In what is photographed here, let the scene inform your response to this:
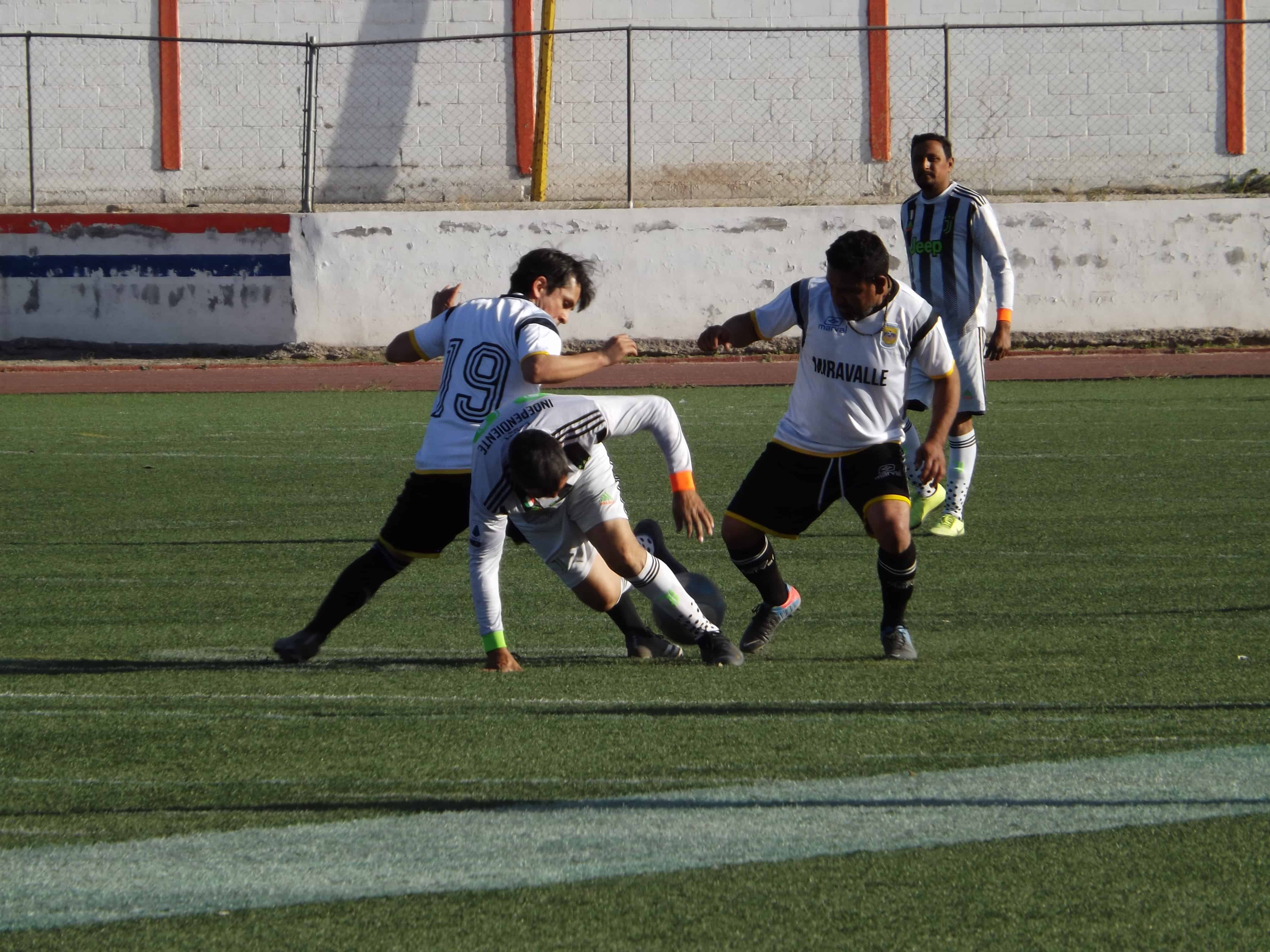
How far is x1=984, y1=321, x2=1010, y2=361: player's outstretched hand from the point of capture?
876cm

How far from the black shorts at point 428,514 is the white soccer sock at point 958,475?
131 inches

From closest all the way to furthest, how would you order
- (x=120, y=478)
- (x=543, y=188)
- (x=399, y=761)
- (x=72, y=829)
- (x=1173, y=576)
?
1. (x=72, y=829)
2. (x=399, y=761)
3. (x=1173, y=576)
4. (x=120, y=478)
5. (x=543, y=188)

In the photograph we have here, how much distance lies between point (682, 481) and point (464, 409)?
89 cm

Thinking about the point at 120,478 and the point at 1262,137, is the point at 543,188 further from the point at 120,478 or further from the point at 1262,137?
the point at 120,478

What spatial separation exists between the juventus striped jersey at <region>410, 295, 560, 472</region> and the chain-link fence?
17439mm

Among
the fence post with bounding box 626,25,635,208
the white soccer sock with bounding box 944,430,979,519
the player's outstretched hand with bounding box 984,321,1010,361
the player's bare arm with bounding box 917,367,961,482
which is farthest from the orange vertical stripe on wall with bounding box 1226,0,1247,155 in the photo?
the player's bare arm with bounding box 917,367,961,482

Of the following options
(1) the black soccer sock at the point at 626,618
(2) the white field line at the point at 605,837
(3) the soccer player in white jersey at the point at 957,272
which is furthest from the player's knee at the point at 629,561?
(3) the soccer player in white jersey at the point at 957,272

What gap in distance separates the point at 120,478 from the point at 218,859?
295 inches

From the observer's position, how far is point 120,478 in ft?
35.0

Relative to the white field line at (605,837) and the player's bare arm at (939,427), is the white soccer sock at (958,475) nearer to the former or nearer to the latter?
the player's bare arm at (939,427)

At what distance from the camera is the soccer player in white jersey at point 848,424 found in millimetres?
5738

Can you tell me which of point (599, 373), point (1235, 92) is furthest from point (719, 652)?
point (1235, 92)

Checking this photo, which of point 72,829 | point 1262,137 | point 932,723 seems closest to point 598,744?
point 932,723

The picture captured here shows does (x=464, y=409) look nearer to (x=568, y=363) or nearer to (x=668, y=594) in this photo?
(x=568, y=363)
